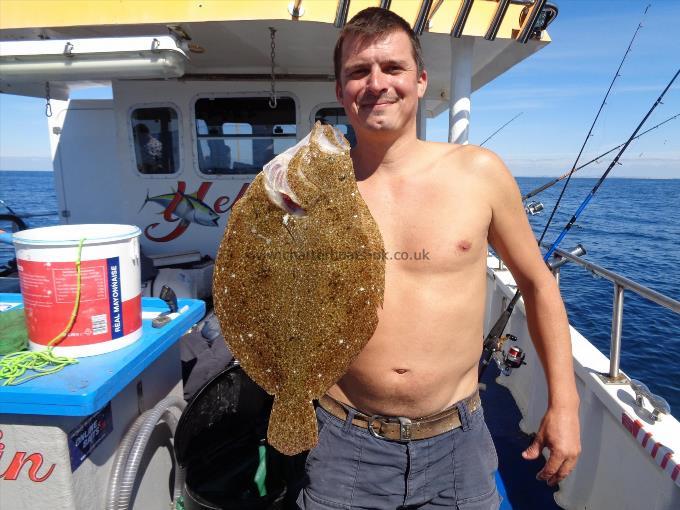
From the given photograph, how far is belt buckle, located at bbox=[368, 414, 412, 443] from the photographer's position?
1.83m

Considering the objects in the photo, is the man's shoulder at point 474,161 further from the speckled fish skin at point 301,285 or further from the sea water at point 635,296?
the sea water at point 635,296

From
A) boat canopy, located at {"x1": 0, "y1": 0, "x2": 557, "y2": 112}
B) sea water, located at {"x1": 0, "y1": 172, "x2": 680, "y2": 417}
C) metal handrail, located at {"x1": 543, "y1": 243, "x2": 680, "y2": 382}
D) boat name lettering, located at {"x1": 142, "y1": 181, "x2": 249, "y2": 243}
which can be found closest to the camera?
metal handrail, located at {"x1": 543, "y1": 243, "x2": 680, "y2": 382}

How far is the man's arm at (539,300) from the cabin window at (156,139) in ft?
16.9

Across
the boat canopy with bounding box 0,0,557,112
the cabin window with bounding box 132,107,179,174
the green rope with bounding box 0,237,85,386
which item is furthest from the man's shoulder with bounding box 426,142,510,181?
the cabin window with bounding box 132,107,179,174

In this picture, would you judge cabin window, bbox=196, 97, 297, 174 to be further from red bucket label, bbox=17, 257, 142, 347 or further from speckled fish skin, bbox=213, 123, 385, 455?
speckled fish skin, bbox=213, 123, 385, 455

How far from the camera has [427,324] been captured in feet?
5.94

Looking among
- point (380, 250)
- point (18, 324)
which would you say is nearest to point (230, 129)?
point (18, 324)

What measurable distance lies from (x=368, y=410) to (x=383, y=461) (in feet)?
0.72

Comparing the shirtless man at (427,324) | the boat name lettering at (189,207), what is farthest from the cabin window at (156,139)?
the shirtless man at (427,324)

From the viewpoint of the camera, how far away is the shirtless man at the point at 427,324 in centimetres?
182

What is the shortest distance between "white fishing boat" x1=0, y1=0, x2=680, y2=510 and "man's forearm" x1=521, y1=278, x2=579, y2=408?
75 cm

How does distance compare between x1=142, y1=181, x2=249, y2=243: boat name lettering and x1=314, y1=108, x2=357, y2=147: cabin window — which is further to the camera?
x1=142, y1=181, x2=249, y2=243: boat name lettering

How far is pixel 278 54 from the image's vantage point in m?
5.02

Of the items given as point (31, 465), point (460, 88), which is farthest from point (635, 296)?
point (31, 465)
